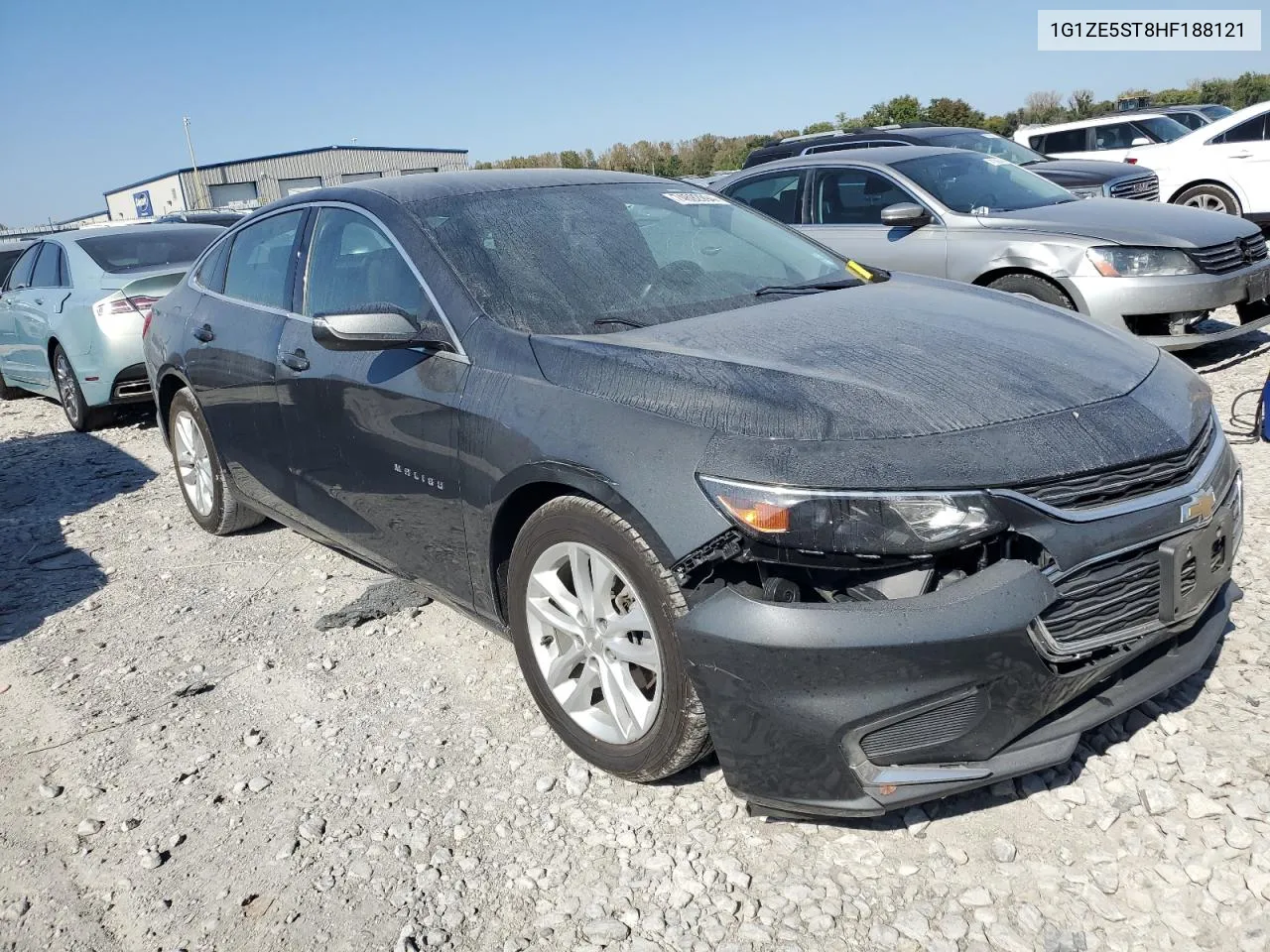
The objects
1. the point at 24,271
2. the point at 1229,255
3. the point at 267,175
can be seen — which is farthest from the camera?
the point at 267,175

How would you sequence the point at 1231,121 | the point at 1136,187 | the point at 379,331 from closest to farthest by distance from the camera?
1. the point at 379,331
2. the point at 1136,187
3. the point at 1231,121

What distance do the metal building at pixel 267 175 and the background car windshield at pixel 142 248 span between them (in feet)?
151

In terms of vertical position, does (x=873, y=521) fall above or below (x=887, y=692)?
above

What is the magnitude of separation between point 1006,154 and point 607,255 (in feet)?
28.9

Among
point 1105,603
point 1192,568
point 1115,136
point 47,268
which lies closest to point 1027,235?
point 1192,568

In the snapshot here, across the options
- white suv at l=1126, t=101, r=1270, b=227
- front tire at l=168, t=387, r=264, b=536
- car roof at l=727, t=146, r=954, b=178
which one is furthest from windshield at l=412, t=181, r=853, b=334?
white suv at l=1126, t=101, r=1270, b=227

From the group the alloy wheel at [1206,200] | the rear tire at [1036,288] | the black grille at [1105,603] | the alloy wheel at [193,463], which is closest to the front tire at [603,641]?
the black grille at [1105,603]

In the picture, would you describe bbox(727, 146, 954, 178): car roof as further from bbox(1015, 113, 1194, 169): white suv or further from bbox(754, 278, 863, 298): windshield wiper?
bbox(1015, 113, 1194, 169): white suv

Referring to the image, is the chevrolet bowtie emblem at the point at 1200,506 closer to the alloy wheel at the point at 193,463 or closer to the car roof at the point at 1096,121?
the alloy wheel at the point at 193,463

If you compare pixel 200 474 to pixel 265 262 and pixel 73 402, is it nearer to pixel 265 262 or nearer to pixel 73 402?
pixel 265 262

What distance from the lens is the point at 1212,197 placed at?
42.3 ft

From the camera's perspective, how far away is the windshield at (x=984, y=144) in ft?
31.4

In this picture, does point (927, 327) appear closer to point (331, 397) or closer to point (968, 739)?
point (968, 739)

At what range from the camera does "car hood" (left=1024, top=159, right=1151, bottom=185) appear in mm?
10831
